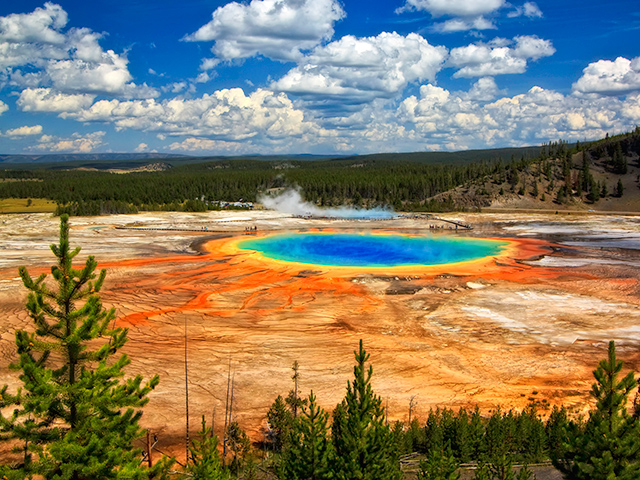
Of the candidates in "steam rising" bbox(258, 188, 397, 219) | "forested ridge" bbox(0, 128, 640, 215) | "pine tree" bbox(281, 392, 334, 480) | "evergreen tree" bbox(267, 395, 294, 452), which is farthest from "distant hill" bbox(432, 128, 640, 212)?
"pine tree" bbox(281, 392, 334, 480)

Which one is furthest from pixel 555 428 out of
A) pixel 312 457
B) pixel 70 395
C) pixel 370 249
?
pixel 370 249

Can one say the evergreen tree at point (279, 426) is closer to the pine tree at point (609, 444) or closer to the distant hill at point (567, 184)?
the pine tree at point (609, 444)

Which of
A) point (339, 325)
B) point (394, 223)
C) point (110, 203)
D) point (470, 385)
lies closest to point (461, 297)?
point (339, 325)

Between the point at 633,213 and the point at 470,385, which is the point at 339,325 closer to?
the point at 470,385

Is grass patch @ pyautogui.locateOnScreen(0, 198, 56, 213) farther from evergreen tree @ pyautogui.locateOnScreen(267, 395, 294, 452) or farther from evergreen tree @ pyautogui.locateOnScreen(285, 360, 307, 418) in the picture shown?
evergreen tree @ pyautogui.locateOnScreen(267, 395, 294, 452)

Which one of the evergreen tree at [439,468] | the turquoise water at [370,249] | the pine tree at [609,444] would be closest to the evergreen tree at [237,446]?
the evergreen tree at [439,468]

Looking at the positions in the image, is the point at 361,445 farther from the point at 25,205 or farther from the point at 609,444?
the point at 25,205
